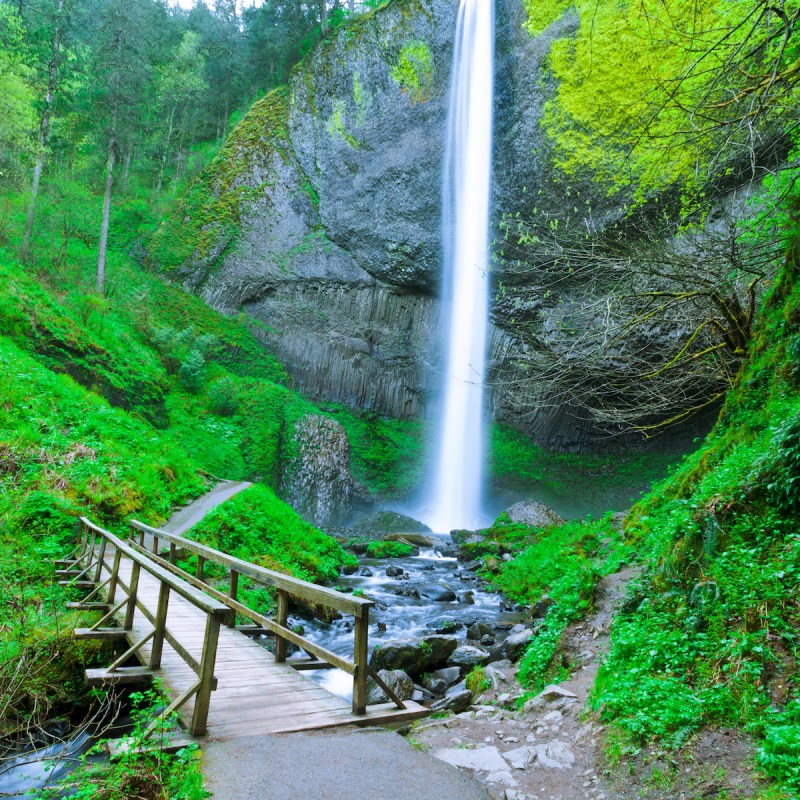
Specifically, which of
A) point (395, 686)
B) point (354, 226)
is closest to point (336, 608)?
point (395, 686)

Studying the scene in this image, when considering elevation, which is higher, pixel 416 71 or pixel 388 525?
pixel 416 71

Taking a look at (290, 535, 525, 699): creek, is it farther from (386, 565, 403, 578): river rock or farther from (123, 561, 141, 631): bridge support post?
(123, 561, 141, 631): bridge support post

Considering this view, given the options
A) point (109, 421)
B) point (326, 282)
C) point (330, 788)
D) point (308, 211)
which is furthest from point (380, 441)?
point (330, 788)

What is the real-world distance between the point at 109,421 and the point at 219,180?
1831cm

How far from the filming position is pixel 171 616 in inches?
246

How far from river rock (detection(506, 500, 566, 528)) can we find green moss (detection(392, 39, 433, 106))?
1802 centimetres

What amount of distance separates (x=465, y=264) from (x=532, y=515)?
448 inches

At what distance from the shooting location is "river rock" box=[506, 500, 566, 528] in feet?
59.9

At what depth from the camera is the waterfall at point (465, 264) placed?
22.5 metres

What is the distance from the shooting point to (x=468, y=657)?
6.94m

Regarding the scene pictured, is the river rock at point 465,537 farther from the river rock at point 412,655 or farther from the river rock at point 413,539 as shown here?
the river rock at point 412,655

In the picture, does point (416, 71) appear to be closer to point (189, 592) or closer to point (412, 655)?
point (412, 655)

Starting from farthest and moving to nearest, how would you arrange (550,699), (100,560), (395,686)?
(100,560) < (395,686) < (550,699)

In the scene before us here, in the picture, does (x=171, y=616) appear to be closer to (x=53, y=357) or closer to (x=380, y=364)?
(x=53, y=357)
